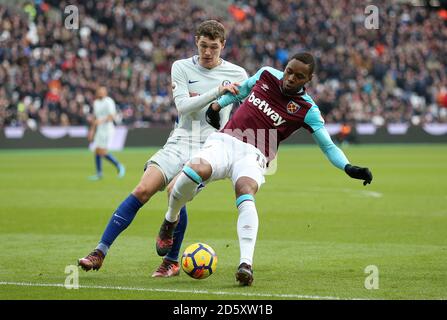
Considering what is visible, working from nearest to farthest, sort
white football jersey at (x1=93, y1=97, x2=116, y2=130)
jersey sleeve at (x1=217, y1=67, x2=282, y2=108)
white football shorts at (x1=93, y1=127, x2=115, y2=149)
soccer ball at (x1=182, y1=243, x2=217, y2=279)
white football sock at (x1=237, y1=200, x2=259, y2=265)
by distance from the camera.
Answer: white football sock at (x1=237, y1=200, x2=259, y2=265) < soccer ball at (x1=182, y1=243, x2=217, y2=279) < jersey sleeve at (x1=217, y1=67, x2=282, y2=108) < white football shorts at (x1=93, y1=127, x2=115, y2=149) < white football jersey at (x1=93, y1=97, x2=116, y2=130)

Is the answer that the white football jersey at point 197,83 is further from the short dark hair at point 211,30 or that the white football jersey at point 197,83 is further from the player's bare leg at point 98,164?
the player's bare leg at point 98,164

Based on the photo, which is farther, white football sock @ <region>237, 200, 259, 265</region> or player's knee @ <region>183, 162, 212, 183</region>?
player's knee @ <region>183, 162, 212, 183</region>

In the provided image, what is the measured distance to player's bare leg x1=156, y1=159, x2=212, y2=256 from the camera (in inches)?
322

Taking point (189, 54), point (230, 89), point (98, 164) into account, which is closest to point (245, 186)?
point (230, 89)

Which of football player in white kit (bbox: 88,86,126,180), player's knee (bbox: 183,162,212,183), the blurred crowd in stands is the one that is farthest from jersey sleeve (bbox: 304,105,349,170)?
the blurred crowd in stands

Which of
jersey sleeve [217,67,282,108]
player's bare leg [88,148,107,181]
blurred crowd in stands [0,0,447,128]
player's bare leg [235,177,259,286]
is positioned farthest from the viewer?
blurred crowd in stands [0,0,447,128]

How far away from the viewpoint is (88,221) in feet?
45.2

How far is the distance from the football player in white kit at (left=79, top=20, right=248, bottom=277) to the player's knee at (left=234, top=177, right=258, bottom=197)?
84 centimetres

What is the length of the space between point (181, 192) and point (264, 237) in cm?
380

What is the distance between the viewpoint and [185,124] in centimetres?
913

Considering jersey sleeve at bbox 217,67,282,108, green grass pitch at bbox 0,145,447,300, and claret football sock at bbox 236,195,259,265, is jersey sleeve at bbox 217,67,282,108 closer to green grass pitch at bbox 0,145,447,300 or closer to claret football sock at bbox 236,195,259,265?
claret football sock at bbox 236,195,259,265

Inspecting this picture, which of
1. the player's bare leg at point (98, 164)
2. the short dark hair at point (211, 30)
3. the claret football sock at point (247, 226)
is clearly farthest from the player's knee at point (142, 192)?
the player's bare leg at point (98, 164)

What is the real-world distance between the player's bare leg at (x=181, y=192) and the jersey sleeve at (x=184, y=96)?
64 centimetres
